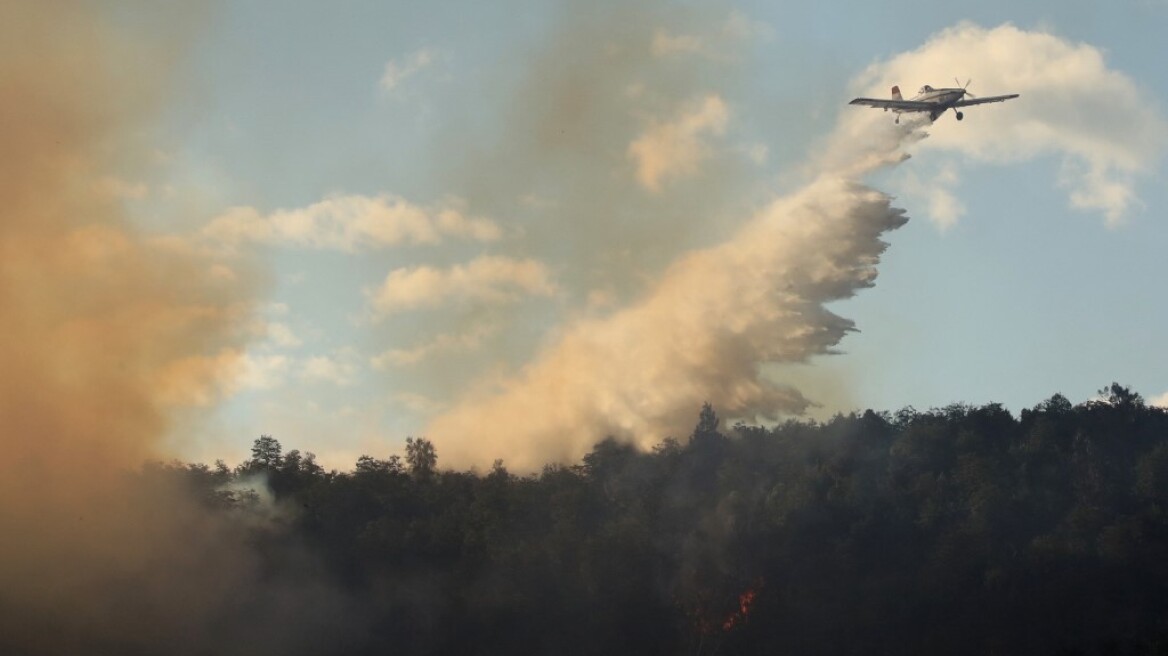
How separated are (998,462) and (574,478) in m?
37.6

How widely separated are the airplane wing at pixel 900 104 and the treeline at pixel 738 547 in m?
34.3

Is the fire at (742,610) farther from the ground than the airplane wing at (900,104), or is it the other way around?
the airplane wing at (900,104)

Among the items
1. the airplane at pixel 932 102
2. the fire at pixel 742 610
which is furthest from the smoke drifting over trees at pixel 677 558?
the airplane at pixel 932 102

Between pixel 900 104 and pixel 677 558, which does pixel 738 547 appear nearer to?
pixel 677 558

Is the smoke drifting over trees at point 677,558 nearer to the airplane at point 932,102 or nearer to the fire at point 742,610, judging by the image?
the fire at point 742,610

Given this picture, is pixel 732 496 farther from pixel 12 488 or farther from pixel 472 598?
pixel 12 488

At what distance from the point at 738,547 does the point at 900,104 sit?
1386 inches

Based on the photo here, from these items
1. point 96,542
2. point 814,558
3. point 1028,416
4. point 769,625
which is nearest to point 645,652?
point 769,625

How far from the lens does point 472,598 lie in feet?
353

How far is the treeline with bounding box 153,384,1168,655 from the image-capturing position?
10344cm

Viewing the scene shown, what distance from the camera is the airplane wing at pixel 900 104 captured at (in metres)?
95.8

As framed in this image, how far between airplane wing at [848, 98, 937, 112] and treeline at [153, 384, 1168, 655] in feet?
113

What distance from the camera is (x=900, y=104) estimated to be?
96188 mm

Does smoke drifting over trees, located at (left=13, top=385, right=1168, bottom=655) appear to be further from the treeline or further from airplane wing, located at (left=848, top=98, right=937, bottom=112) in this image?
airplane wing, located at (left=848, top=98, right=937, bottom=112)
